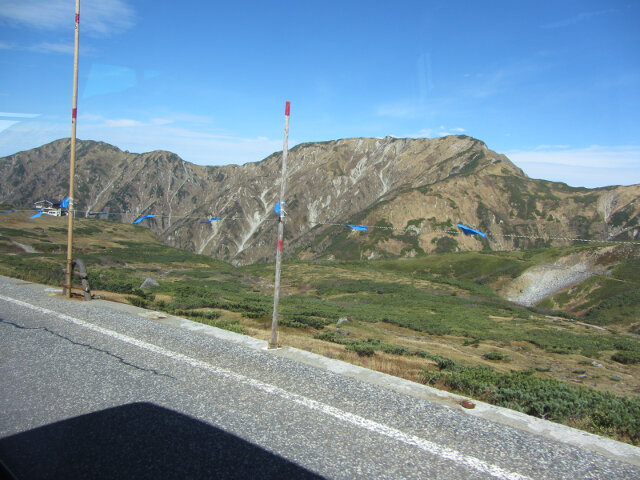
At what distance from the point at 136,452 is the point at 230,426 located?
3.81 ft

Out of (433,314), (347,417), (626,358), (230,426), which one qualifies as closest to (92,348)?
(230,426)

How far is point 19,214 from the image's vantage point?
9894 cm

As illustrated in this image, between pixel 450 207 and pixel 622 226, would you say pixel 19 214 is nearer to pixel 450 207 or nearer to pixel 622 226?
pixel 450 207

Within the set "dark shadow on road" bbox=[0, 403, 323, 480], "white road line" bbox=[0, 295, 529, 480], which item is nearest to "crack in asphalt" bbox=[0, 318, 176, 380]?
"white road line" bbox=[0, 295, 529, 480]

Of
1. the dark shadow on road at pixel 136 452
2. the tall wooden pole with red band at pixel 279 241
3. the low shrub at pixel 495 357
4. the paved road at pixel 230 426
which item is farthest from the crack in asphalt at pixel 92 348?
the low shrub at pixel 495 357

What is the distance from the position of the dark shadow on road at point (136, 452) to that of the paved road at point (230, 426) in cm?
1

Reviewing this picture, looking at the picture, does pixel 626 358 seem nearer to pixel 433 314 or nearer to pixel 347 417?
pixel 433 314

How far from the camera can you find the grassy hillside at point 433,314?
31.0 feet

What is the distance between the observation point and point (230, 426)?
5680 millimetres

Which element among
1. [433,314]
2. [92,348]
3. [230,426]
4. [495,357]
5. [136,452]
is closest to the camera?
[136,452]

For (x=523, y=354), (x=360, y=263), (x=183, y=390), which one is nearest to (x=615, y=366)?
(x=523, y=354)

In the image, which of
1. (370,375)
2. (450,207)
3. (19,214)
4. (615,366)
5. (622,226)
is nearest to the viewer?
(370,375)

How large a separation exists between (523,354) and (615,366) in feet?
16.3

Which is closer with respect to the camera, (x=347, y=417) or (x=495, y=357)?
(x=347, y=417)
